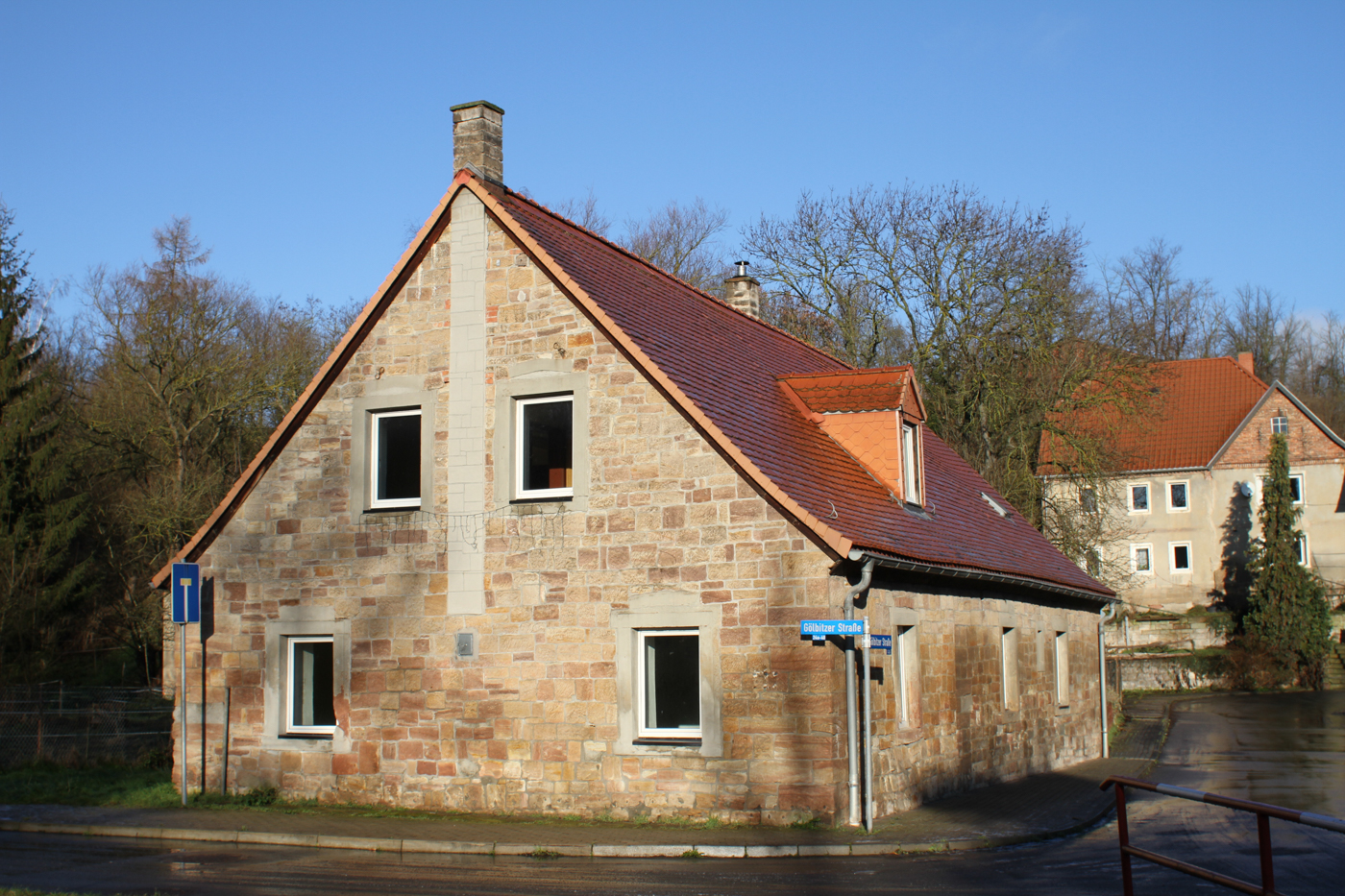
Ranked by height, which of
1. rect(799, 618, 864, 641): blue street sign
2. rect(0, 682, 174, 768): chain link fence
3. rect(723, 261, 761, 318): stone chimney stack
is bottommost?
rect(0, 682, 174, 768): chain link fence

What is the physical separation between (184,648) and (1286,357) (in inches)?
2564

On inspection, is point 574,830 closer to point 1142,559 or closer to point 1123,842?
point 1123,842

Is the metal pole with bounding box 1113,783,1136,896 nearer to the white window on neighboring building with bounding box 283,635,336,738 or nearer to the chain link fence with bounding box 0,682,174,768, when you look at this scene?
the white window on neighboring building with bounding box 283,635,336,738

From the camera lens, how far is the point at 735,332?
1859 centimetres

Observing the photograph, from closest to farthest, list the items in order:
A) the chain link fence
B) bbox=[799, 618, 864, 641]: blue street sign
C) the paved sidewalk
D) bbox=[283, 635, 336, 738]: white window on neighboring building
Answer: the paved sidewalk, bbox=[799, 618, 864, 641]: blue street sign, bbox=[283, 635, 336, 738]: white window on neighboring building, the chain link fence

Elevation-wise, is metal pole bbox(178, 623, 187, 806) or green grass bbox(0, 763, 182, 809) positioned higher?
metal pole bbox(178, 623, 187, 806)

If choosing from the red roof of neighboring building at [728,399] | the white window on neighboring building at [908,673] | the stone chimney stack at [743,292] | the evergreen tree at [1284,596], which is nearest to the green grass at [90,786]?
the red roof of neighboring building at [728,399]

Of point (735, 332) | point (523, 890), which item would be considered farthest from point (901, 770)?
point (735, 332)

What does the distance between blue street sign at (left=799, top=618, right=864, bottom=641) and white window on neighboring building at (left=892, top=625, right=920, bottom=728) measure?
2263 mm

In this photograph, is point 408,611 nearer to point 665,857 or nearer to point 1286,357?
point 665,857

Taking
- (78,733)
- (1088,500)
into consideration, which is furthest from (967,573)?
(1088,500)

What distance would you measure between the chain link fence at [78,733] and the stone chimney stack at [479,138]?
1073 cm

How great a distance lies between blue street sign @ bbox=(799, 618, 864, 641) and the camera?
1232 centimetres

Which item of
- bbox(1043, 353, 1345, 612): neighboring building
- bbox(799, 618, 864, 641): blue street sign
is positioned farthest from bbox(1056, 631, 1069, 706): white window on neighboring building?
bbox(1043, 353, 1345, 612): neighboring building
